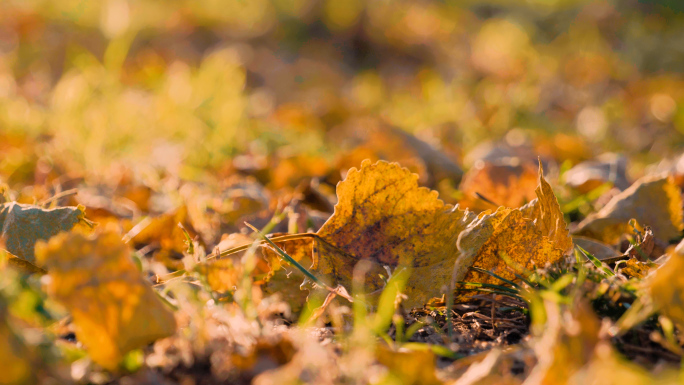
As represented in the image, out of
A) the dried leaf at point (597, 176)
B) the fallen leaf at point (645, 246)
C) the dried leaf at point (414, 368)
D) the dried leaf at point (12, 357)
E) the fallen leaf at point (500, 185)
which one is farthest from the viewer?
the dried leaf at point (597, 176)

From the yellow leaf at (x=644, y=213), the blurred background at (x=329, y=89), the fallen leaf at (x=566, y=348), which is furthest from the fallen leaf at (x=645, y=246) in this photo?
the blurred background at (x=329, y=89)

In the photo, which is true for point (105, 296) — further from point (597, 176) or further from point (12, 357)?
point (597, 176)

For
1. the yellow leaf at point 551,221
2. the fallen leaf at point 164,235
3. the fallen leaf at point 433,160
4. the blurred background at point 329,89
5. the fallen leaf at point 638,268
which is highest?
the yellow leaf at point 551,221

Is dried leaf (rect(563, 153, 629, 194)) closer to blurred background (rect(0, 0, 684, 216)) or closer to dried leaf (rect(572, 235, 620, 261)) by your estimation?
blurred background (rect(0, 0, 684, 216))

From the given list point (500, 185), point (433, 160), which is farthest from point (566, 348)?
point (433, 160)

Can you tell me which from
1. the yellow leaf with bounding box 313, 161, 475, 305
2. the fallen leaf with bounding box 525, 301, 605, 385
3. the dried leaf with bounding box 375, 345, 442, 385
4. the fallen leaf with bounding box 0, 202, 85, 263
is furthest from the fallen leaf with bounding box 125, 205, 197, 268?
the fallen leaf with bounding box 525, 301, 605, 385

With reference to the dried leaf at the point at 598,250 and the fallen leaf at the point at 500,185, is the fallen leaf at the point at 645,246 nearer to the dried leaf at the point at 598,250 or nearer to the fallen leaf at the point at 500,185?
the dried leaf at the point at 598,250
